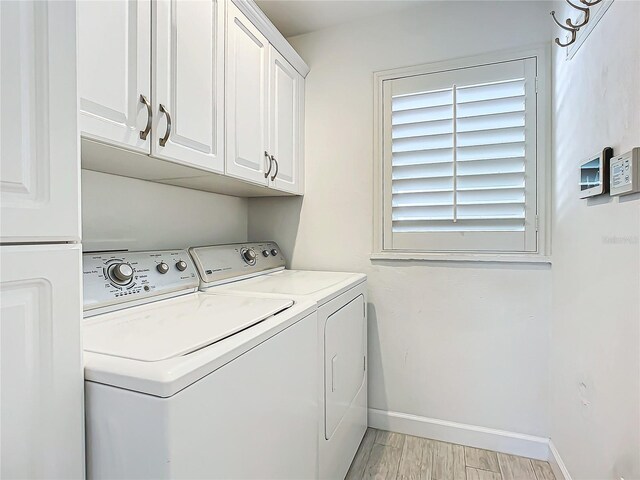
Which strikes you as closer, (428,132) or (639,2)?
(639,2)

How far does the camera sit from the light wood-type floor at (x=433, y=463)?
5.74 ft

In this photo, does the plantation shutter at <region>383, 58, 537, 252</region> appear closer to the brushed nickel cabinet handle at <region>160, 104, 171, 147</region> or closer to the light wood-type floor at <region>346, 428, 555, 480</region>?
the light wood-type floor at <region>346, 428, 555, 480</region>

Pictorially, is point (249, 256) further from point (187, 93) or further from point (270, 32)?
point (270, 32)

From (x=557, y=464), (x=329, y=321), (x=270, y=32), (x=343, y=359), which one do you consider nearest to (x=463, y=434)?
(x=557, y=464)

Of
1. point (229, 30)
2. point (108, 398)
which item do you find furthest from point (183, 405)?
point (229, 30)

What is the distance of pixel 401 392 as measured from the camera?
2.13 meters

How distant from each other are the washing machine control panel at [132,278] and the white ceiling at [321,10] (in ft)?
5.01

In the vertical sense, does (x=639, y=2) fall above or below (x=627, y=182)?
above

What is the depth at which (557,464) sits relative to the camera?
171 cm

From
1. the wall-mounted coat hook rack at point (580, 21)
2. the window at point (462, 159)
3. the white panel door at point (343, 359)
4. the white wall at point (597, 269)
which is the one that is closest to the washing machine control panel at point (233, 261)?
the white panel door at point (343, 359)

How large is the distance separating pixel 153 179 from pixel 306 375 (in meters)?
1.11

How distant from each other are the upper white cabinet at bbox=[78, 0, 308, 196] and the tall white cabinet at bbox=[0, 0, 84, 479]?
34 cm

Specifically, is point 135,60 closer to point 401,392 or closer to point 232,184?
point 232,184

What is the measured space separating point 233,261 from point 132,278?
0.61 metres
